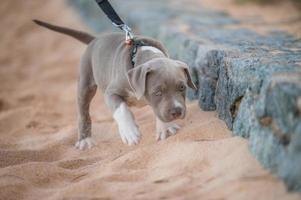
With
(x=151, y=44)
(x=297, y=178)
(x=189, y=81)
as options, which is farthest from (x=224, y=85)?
(x=297, y=178)

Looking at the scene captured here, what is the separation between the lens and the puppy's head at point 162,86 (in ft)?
16.0

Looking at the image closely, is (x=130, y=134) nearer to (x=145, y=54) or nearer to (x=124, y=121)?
(x=124, y=121)

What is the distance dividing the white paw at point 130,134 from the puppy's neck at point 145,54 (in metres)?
0.53

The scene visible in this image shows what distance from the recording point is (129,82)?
5.08 meters

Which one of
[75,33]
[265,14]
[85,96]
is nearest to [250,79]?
[85,96]

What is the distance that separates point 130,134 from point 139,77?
0.54 metres

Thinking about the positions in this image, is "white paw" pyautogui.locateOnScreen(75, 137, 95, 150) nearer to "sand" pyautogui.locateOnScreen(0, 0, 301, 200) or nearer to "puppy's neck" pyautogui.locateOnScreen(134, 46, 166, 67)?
"sand" pyautogui.locateOnScreen(0, 0, 301, 200)

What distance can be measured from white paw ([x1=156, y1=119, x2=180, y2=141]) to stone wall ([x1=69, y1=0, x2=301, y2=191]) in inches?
15.9

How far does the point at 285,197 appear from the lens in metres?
3.30

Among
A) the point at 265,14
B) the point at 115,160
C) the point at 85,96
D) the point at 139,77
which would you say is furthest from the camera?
the point at 265,14

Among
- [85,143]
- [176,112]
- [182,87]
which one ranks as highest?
[182,87]

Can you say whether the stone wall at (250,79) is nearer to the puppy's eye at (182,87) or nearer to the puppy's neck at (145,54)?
the puppy's eye at (182,87)

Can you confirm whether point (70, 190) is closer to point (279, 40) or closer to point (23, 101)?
point (279, 40)

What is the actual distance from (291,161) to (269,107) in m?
0.47
